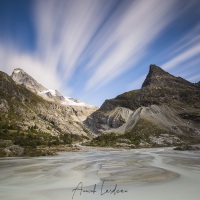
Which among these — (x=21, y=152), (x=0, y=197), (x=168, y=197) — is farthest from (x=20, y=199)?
(x=21, y=152)

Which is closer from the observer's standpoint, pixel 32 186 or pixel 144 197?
pixel 144 197

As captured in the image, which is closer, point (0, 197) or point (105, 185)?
point (0, 197)

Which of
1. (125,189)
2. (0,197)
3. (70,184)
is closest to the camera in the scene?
(0,197)

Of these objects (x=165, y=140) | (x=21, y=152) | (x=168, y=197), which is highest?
(x=165, y=140)

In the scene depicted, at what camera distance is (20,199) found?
19.3 meters

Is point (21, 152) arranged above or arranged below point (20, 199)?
above

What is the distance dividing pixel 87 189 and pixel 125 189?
3.23m

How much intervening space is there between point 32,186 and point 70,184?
3.57 m

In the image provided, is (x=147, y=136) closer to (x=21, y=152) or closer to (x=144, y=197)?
(x=21, y=152)

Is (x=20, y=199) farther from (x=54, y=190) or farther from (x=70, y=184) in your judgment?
(x=70, y=184)

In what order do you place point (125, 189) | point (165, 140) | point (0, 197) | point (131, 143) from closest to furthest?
point (0, 197), point (125, 189), point (131, 143), point (165, 140)

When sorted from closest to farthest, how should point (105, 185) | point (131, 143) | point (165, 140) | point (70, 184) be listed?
1. point (105, 185)
2. point (70, 184)
3. point (131, 143)
4. point (165, 140)

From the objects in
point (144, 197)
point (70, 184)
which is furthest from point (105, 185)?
point (144, 197)

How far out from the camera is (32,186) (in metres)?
24.6
